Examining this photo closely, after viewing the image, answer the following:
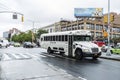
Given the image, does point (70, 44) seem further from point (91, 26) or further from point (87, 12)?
point (91, 26)

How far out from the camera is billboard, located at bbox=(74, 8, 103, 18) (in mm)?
96062

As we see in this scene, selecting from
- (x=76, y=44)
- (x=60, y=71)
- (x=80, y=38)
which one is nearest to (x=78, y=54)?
(x=76, y=44)

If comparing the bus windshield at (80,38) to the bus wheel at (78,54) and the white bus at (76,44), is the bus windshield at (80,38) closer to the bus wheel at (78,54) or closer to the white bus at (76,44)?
the white bus at (76,44)

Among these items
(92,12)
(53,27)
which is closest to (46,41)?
(92,12)

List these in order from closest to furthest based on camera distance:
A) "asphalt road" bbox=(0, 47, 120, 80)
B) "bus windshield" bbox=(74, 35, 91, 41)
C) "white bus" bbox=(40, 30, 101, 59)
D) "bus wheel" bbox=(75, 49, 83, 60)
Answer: "asphalt road" bbox=(0, 47, 120, 80) < "white bus" bbox=(40, 30, 101, 59) < "bus wheel" bbox=(75, 49, 83, 60) < "bus windshield" bbox=(74, 35, 91, 41)

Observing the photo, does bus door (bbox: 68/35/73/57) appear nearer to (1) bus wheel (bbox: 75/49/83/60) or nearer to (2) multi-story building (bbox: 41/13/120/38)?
(1) bus wheel (bbox: 75/49/83/60)

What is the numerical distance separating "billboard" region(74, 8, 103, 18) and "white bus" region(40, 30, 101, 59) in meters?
69.4

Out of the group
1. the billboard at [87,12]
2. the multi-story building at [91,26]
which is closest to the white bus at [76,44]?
the multi-story building at [91,26]

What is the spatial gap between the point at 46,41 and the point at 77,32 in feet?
28.2

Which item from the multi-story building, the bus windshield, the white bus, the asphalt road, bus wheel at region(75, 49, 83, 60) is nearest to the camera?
the asphalt road

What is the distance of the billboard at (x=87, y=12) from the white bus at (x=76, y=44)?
69.4 m

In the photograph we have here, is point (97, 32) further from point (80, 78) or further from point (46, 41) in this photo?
point (80, 78)

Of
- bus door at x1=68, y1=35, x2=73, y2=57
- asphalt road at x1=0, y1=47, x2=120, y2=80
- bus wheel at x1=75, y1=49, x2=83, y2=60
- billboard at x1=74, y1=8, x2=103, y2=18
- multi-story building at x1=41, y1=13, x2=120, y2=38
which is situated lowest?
asphalt road at x1=0, y1=47, x2=120, y2=80

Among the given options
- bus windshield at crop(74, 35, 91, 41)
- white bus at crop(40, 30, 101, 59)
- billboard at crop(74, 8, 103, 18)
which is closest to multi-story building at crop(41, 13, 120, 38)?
billboard at crop(74, 8, 103, 18)
